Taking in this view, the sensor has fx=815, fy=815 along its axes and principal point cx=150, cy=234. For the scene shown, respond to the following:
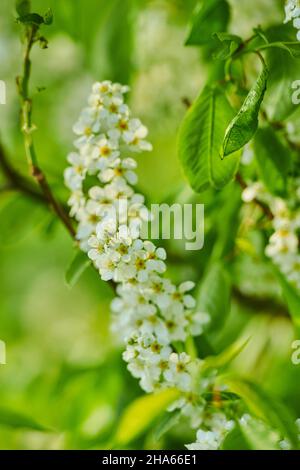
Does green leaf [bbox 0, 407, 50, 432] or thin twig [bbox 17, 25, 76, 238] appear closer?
thin twig [bbox 17, 25, 76, 238]

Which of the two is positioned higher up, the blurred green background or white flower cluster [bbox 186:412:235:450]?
the blurred green background

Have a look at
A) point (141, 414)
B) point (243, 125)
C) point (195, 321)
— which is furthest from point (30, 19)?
point (141, 414)

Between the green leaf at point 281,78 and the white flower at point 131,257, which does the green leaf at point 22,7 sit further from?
the green leaf at point 281,78

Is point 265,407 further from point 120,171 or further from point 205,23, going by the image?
point 205,23

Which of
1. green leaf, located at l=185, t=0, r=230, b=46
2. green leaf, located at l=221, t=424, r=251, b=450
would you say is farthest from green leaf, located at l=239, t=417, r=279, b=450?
green leaf, located at l=185, t=0, r=230, b=46

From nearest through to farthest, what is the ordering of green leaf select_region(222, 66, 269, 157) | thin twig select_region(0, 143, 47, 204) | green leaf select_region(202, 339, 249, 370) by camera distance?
green leaf select_region(222, 66, 269, 157)
green leaf select_region(202, 339, 249, 370)
thin twig select_region(0, 143, 47, 204)

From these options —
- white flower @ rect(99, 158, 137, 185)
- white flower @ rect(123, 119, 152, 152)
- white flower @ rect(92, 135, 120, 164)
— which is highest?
white flower @ rect(123, 119, 152, 152)

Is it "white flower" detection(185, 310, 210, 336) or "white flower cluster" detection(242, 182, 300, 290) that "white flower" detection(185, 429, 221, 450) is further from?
"white flower cluster" detection(242, 182, 300, 290)
